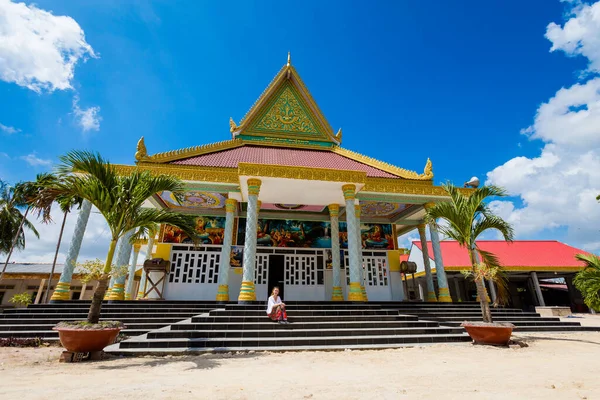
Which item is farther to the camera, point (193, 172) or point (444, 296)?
point (444, 296)

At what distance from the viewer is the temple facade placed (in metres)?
10.6

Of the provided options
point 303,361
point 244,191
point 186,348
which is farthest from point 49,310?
point 303,361

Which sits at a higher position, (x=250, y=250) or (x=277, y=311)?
(x=250, y=250)

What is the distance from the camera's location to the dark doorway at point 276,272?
45.9 ft

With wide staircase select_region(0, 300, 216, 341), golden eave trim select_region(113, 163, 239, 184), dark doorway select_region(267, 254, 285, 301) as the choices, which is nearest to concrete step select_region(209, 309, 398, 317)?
wide staircase select_region(0, 300, 216, 341)

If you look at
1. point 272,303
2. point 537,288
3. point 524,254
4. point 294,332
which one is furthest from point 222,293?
point 524,254

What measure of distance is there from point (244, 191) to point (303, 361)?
753cm

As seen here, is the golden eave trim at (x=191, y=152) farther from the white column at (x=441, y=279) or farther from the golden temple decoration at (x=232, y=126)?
the white column at (x=441, y=279)

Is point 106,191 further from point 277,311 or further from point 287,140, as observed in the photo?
point 287,140

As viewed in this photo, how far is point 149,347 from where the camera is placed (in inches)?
225

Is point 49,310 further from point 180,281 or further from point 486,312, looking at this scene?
point 486,312

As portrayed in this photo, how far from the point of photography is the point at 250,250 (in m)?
9.60

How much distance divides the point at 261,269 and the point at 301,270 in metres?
1.97

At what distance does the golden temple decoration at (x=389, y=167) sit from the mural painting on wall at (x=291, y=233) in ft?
12.5
